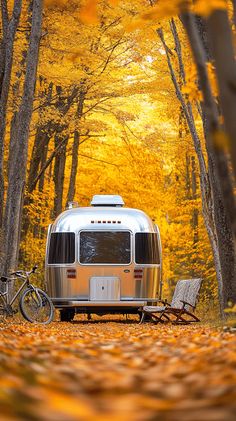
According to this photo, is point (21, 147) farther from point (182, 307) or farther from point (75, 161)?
point (75, 161)

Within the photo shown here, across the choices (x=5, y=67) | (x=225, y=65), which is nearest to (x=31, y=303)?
(x=5, y=67)

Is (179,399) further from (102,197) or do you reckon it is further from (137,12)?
(137,12)

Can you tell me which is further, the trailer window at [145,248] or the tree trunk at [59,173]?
the tree trunk at [59,173]

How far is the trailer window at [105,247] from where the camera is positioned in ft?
58.8

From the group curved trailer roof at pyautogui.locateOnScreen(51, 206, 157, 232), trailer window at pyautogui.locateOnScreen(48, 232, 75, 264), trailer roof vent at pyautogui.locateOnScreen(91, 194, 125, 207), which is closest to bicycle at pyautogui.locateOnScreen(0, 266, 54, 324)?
trailer window at pyautogui.locateOnScreen(48, 232, 75, 264)

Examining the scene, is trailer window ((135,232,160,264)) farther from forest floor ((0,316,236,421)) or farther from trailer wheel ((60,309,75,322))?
forest floor ((0,316,236,421))

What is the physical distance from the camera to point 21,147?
56.8 ft

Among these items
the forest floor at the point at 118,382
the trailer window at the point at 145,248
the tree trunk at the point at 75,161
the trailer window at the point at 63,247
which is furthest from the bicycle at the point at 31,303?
the tree trunk at the point at 75,161

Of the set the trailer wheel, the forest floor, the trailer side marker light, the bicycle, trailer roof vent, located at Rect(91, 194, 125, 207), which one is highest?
trailer roof vent, located at Rect(91, 194, 125, 207)

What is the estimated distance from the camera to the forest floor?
11.2ft

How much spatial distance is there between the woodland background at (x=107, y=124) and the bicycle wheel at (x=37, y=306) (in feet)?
3.49

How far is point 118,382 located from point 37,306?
1140 centimetres

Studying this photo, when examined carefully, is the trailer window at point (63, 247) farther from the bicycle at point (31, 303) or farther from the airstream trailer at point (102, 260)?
the bicycle at point (31, 303)

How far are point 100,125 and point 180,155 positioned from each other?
9.37ft
